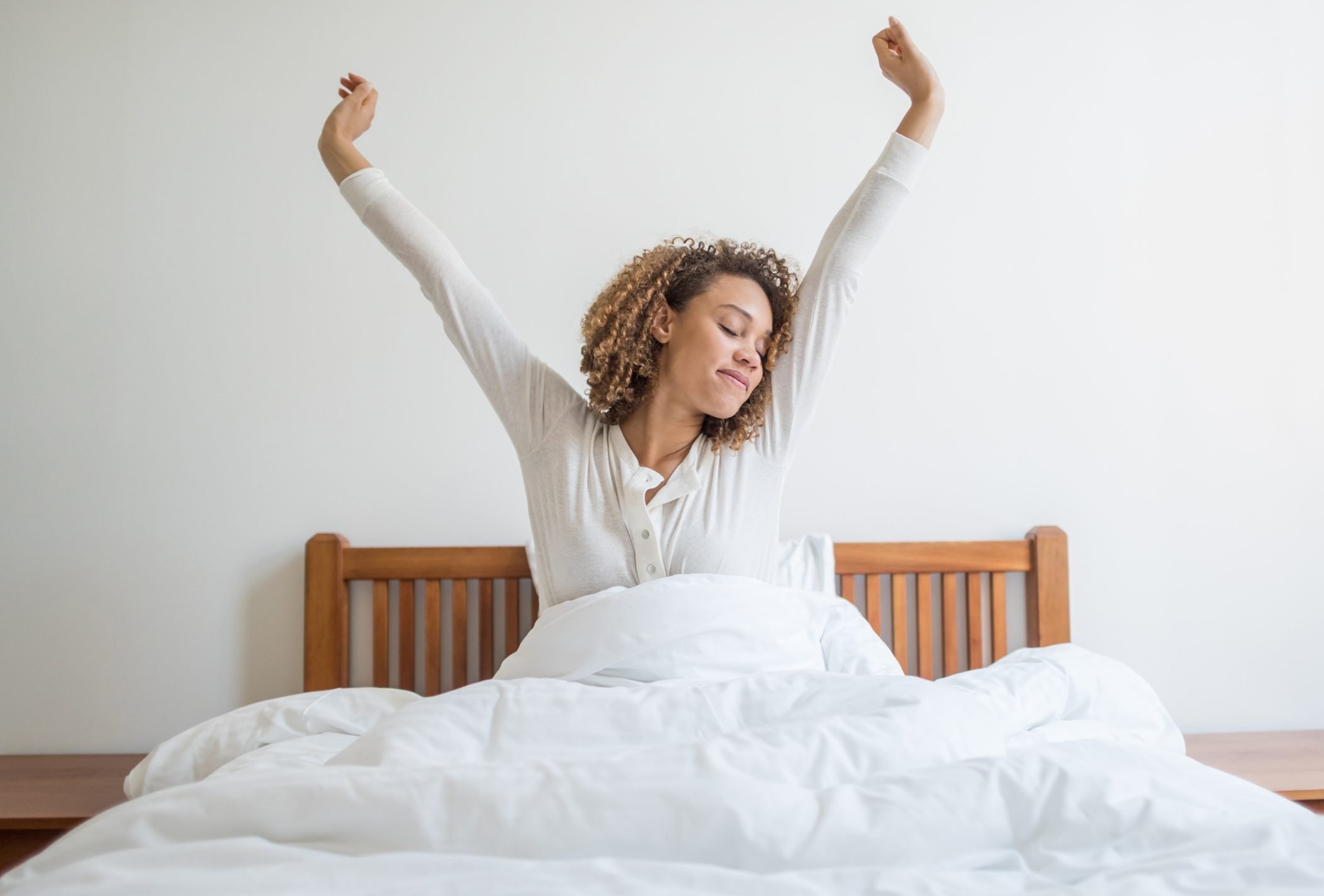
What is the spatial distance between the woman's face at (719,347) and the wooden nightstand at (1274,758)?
40.3 inches

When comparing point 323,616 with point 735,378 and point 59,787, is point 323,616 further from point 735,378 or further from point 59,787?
point 735,378

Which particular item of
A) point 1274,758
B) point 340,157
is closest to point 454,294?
point 340,157

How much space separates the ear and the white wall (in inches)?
18.9

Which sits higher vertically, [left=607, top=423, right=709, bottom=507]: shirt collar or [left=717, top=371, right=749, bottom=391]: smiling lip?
[left=717, top=371, right=749, bottom=391]: smiling lip

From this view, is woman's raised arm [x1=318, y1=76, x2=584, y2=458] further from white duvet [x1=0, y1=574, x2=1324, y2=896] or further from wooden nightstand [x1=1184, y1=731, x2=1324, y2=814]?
wooden nightstand [x1=1184, y1=731, x2=1324, y2=814]

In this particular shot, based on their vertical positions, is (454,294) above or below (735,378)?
above

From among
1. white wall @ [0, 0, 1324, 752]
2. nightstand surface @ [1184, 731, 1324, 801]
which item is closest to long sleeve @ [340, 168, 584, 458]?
white wall @ [0, 0, 1324, 752]

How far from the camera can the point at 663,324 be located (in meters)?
1.34

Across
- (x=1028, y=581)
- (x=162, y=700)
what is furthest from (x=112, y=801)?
(x=1028, y=581)

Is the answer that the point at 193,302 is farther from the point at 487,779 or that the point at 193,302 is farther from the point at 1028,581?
the point at 1028,581

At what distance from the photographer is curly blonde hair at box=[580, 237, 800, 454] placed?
131 centimetres

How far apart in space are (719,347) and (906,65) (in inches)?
17.8

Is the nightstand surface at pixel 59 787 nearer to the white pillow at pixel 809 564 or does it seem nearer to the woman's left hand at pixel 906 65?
the white pillow at pixel 809 564

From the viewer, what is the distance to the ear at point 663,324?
4.36 ft
